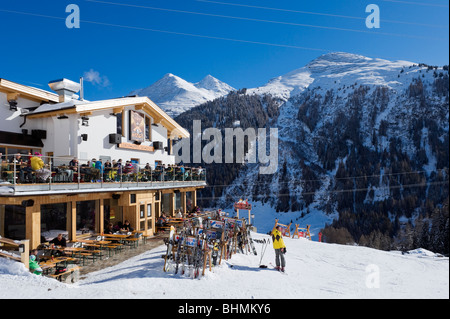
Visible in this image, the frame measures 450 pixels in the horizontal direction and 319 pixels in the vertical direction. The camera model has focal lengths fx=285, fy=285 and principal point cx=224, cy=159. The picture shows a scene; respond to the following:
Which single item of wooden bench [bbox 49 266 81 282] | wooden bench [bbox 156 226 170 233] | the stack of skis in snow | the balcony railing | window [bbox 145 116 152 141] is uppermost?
window [bbox 145 116 152 141]

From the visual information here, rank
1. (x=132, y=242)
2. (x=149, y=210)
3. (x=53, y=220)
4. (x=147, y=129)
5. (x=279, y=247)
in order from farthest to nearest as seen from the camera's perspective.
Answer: (x=147, y=129) < (x=149, y=210) < (x=132, y=242) < (x=53, y=220) < (x=279, y=247)

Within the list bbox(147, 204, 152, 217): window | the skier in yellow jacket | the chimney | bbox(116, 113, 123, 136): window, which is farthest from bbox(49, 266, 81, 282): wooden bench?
the chimney

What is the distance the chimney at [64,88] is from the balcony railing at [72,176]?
4.56 meters

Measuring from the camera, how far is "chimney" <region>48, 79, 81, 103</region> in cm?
1847

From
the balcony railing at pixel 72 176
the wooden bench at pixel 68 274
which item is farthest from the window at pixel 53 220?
the wooden bench at pixel 68 274

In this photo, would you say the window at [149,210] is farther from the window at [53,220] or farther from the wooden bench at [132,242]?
the window at [53,220]

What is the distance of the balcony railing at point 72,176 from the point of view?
11.0m

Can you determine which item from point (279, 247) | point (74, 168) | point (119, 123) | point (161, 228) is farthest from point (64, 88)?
point (279, 247)

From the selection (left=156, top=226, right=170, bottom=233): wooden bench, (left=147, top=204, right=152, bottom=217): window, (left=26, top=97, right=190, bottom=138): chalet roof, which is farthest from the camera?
(left=156, top=226, right=170, bottom=233): wooden bench

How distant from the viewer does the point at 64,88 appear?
18.6 meters

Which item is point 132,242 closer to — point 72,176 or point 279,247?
point 72,176

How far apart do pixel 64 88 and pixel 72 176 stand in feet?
28.6

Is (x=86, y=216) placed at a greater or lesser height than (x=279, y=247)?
greater

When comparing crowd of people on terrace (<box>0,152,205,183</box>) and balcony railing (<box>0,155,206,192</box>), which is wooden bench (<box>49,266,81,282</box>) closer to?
balcony railing (<box>0,155,206,192</box>)
